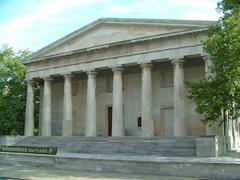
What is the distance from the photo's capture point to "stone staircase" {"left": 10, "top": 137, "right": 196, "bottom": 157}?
992 inches

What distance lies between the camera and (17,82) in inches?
1858

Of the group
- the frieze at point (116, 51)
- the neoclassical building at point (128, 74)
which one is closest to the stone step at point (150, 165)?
the neoclassical building at point (128, 74)

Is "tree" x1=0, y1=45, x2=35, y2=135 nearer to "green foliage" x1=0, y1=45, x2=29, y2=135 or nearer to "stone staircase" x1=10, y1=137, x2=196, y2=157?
"green foliage" x1=0, y1=45, x2=29, y2=135

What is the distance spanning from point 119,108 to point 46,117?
337 inches

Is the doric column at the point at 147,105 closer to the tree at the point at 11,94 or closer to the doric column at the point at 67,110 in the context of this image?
the doric column at the point at 67,110

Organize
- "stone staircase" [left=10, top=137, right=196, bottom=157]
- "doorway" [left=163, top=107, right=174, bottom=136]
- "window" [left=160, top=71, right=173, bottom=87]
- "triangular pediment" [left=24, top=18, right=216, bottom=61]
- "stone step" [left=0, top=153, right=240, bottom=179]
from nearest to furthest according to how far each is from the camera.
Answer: "stone step" [left=0, top=153, right=240, bottom=179], "stone staircase" [left=10, top=137, right=196, bottom=157], "triangular pediment" [left=24, top=18, right=216, bottom=61], "doorway" [left=163, top=107, right=174, bottom=136], "window" [left=160, top=71, right=173, bottom=87]

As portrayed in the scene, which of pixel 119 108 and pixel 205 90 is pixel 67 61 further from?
pixel 205 90

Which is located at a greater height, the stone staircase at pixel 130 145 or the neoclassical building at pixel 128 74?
the neoclassical building at pixel 128 74

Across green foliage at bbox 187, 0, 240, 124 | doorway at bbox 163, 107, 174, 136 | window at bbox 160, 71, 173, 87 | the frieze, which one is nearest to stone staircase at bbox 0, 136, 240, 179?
green foliage at bbox 187, 0, 240, 124

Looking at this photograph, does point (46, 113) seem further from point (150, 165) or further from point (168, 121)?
point (150, 165)

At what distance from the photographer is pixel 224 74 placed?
20.7 m

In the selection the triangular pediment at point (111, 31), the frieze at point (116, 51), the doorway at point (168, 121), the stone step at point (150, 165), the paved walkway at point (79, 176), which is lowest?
the paved walkway at point (79, 176)

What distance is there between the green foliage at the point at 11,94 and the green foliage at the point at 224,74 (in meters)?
27.5

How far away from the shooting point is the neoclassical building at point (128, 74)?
30.4 m
